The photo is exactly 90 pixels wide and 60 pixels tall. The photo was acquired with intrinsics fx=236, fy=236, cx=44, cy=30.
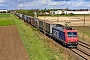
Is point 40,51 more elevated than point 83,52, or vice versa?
point 40,51

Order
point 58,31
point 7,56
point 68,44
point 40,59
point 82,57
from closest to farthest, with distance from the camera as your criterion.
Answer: point 40,59, point 7,56, point 82,57, point 68,44, point 58,31

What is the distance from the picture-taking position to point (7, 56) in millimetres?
23188

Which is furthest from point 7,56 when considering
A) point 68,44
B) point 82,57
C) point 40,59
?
point 68,44

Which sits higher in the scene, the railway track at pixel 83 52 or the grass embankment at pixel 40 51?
the grass embankment at pixel 40 51

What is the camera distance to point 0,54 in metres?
24.4

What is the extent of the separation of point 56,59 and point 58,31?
13130mm

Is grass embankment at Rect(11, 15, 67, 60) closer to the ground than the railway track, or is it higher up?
higher up

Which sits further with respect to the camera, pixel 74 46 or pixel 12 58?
pixel 74 46

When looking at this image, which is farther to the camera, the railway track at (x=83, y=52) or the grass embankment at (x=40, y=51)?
the railway track at (x=83, y=52)

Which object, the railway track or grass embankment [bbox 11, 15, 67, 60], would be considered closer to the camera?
grass embankment [bbox 11, 15, 67, 60]

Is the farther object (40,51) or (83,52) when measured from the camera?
(83,52)

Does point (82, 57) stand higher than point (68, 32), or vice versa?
point (68, 32)

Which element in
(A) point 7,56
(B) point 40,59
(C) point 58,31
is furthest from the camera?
(C) point 58,31

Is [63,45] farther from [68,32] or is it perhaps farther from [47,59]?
[47,59]
